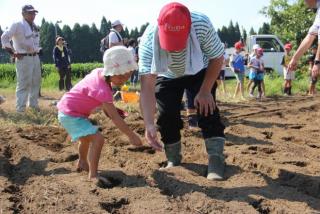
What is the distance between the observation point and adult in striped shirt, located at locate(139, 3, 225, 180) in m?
3.44

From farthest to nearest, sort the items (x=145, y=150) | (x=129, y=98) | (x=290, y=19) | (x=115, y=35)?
(x=290, y=19), (x=129, y=98), (x=115, y=35), (x=145, y=150)

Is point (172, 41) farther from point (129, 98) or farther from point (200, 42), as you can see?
point (129, 98)

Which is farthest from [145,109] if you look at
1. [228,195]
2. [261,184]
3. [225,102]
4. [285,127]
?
[225,102]

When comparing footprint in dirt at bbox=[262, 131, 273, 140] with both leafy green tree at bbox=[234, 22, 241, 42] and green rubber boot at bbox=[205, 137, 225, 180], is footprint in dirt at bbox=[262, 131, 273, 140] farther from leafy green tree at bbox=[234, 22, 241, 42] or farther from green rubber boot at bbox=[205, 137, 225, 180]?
leafy green tree at bbox=[234, 22, 241, 42]

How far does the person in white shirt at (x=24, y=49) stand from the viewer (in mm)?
8023

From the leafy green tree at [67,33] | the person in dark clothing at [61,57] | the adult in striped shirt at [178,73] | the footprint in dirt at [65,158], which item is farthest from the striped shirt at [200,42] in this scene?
the leafy green tree at [67,33]

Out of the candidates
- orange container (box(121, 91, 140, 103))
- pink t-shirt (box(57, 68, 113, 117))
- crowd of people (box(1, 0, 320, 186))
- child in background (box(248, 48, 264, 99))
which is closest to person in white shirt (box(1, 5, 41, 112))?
orange container (box(121, 91, 140, 103))

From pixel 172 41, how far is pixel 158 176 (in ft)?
4.08

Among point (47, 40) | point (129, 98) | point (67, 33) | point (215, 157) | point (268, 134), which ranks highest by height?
point (67, 33)

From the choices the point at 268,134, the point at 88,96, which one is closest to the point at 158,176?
the point at 88,96

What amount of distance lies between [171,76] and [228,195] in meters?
1.17

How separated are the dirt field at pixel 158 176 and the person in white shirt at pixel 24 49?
166cm

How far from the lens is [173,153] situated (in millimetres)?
4484

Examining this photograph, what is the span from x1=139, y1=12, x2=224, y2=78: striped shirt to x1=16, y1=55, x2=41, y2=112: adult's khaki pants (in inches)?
187
